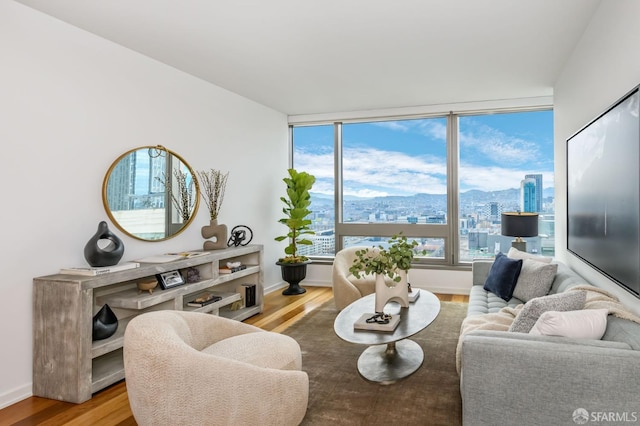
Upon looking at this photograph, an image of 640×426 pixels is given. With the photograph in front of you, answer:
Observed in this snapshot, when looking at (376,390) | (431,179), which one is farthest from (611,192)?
(431,179)

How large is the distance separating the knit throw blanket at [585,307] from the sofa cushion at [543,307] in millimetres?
76

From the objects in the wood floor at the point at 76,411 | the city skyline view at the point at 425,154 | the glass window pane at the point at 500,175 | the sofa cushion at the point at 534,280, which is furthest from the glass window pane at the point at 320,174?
the wood floor at the point at 76,411

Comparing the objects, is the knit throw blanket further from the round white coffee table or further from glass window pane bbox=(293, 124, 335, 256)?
glass window pane bbox=(293, 124, 335, 256)

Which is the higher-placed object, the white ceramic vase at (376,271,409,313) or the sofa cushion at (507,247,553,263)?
the sofa cushion at (507,247,553,263)

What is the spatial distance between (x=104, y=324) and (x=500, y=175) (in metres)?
5.16

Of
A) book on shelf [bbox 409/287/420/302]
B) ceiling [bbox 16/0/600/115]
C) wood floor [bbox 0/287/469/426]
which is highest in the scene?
ceiling [bbox 16/0/600/115]

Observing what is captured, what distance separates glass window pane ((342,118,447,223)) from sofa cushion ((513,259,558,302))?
2466 millimetres

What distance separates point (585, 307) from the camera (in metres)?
2.23

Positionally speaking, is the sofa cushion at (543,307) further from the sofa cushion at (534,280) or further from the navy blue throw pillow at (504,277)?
the navy blue throw pillow at (504,277)

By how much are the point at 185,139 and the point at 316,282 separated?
323cm

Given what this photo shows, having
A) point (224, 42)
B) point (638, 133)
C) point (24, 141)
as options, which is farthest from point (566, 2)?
point (24, 141)

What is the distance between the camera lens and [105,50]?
11.3 feet

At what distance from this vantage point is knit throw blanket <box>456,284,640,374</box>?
202 cm

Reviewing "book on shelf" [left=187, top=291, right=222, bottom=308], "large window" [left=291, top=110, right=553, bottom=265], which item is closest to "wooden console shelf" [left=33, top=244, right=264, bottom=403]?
"book on shelf" [left=187, top=291, right=222, bottom=308]
